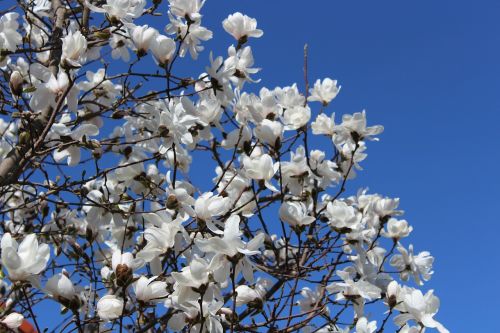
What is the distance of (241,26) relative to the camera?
2.25 metres

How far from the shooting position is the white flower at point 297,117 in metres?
2.20

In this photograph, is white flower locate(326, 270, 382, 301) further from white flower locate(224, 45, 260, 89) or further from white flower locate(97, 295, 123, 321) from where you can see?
white flower locate(224, 45, 260, 89)

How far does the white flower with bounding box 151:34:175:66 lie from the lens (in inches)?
73.3

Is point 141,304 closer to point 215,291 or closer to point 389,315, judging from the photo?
point 215,291

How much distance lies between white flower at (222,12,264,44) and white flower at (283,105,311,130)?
37 centimetres

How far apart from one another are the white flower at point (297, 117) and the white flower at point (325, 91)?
0.34 m

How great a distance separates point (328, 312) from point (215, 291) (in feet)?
2.73

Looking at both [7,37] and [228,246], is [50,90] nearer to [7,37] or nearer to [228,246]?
[7,37]

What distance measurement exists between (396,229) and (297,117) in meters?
0.85

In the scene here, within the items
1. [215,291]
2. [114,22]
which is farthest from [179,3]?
[215,291]

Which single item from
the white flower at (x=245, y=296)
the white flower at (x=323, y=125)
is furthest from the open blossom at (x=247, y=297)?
the white flower at (x=323, y=125)

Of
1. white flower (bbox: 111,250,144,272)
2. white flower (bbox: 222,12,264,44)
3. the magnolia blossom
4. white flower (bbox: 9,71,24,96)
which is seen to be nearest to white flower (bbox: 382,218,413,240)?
white flower (bbox: 222,12,264,44)

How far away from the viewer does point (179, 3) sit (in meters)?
2.05

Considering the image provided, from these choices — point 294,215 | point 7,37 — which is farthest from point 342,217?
point 7,37
